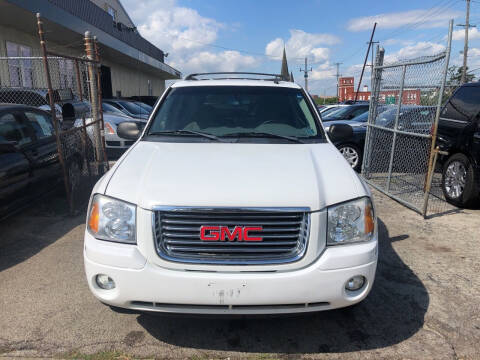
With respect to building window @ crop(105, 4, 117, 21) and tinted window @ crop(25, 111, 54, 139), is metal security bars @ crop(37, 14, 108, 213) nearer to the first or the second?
tinted window @ crop(25, 111, 54, 139)

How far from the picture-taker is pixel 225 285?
2.22 meters

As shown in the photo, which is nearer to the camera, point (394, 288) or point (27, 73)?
point (394, 288)

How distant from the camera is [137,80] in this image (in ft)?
97.9

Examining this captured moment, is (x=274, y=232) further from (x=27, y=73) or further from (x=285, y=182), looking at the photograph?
(x=27, y=73)

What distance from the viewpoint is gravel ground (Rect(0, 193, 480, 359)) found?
8.46 ft

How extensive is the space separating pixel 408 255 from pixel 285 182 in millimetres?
2404

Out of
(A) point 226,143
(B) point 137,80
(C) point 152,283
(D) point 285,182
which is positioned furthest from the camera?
(B) point 137,80

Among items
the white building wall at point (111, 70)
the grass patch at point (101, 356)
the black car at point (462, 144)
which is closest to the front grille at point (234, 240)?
the grass patch at point (101, 356)

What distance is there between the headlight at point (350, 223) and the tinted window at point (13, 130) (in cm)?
412

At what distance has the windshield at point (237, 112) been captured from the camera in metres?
3.59

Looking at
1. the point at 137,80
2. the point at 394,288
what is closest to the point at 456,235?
the point at 394,288

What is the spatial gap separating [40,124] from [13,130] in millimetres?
831

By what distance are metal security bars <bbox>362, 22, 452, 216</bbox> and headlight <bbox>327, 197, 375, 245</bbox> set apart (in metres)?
3.07

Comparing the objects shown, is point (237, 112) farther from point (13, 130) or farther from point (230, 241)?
point (13, 130)
